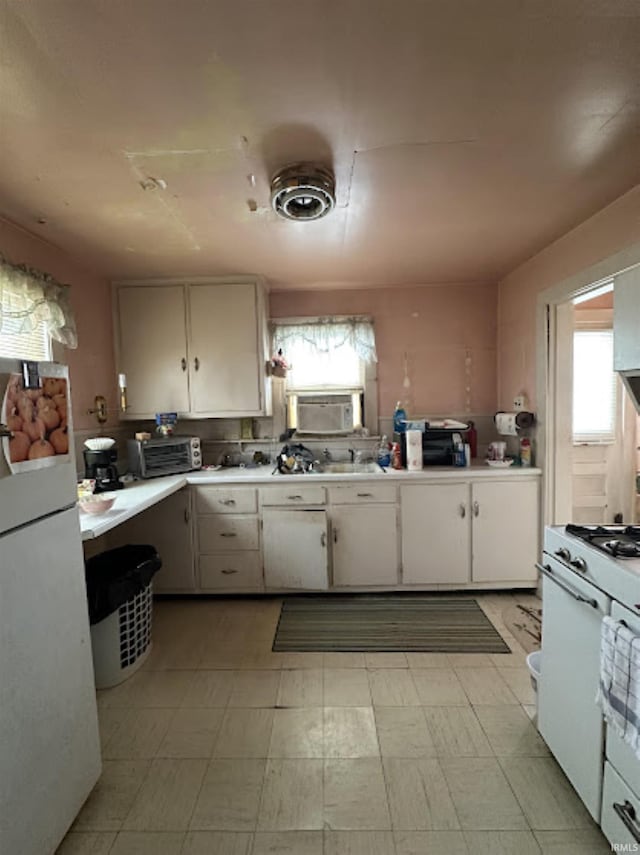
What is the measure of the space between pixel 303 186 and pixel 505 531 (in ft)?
7.74

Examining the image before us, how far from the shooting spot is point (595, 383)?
10.9ft

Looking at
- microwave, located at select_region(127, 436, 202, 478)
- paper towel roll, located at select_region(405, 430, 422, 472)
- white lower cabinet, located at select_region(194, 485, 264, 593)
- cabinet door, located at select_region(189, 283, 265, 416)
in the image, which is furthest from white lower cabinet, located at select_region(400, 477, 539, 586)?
microwave, located at select_region(127, 436, 202, 478)

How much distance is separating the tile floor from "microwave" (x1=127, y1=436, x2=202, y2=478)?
44.5 inches

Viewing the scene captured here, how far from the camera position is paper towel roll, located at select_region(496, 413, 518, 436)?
9.29 feet

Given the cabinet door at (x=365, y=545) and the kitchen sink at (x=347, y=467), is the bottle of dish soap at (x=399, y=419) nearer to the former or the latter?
the kitchen sink at (x=347, y=467)

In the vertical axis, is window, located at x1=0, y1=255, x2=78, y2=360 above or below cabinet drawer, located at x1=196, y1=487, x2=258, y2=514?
above

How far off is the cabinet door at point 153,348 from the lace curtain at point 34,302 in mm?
644

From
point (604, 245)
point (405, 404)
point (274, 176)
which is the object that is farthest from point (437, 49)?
point (405, 404)

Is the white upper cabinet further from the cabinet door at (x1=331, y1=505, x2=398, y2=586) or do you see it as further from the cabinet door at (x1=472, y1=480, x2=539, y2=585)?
the cabinet door at (x1=472, y1=480, x2=539, y2=585)

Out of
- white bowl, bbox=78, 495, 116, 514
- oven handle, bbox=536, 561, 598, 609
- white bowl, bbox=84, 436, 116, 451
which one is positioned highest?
white bowl, bbox=84, 436, 116, 451

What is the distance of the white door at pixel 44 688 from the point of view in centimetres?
106

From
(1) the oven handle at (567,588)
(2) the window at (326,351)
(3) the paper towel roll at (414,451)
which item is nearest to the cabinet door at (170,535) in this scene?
(2) the window at (326,351)

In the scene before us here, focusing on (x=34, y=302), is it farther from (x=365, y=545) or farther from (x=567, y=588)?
(x=567, y=588)

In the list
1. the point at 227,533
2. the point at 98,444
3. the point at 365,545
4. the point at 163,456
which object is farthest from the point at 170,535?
the point at 365,545
